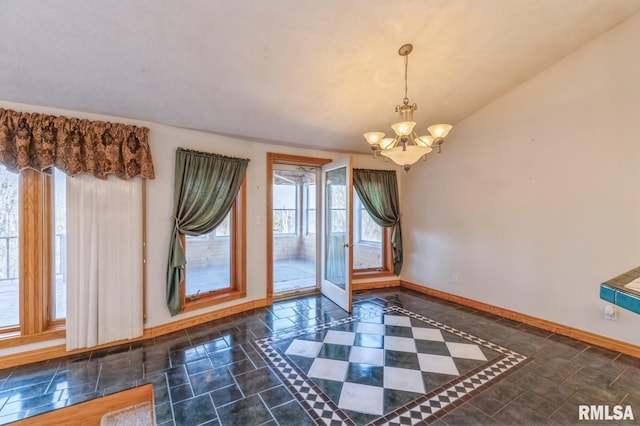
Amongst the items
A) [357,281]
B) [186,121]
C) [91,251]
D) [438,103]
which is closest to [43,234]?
[91,251]

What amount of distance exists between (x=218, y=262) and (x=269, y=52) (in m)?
2.69

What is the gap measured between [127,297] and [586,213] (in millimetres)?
4993

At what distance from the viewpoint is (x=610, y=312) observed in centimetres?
288

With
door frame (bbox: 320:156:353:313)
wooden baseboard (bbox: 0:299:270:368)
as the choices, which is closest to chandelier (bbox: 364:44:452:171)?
door frame (bbox: 320:156:353:313)

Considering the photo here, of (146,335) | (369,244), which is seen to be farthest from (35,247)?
(369,244)

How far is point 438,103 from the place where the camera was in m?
3.68

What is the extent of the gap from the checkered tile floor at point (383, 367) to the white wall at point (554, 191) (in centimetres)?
112

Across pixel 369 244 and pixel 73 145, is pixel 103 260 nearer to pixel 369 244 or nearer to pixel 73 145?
pixel 73 145

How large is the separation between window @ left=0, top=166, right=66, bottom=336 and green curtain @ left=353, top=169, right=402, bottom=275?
3.85 metres

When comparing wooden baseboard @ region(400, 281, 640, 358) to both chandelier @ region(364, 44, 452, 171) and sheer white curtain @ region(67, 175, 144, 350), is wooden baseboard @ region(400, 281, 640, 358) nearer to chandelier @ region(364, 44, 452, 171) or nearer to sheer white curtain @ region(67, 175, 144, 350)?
chandelier @ region(364, 44, 452, 171)

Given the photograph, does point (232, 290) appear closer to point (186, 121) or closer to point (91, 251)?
point (91, 251)

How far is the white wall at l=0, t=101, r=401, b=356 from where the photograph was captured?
3152 millimetres

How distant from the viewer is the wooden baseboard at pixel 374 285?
4.88m

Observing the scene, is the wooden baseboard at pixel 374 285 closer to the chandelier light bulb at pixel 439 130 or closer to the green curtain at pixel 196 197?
the green curtain at pixel 196 197
